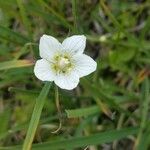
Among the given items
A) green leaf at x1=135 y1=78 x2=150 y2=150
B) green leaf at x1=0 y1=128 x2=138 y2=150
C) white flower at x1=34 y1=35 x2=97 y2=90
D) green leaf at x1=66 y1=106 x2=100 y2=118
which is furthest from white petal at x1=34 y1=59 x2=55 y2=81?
green leaf at x1=135 y1=78 x2=150 y2=150

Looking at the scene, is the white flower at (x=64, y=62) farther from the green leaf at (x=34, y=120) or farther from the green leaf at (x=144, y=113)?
the green leaf at (x=144, y=113)

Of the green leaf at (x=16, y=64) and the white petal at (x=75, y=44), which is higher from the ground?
the white petal at (x=75, y=44)

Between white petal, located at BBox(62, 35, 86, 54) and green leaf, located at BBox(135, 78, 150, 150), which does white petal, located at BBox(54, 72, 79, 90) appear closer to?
white petal, located at BBox(62, 35, 86, 54)

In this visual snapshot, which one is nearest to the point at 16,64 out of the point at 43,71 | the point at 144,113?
the point at 43,71

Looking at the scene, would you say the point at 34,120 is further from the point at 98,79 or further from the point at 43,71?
the point at 98,79

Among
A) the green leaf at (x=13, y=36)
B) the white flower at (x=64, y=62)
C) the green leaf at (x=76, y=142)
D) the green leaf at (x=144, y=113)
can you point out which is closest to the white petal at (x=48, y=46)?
the white flower at (x=64, y=62)
